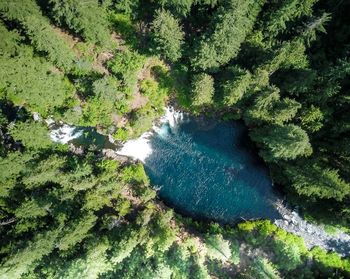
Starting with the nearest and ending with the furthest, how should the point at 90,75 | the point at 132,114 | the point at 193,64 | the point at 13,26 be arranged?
the point at 13,26 → the point at 193,64 → the point at 90,75 → the point at 132,114

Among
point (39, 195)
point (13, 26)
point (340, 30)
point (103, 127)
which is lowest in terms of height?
point (39, 195)

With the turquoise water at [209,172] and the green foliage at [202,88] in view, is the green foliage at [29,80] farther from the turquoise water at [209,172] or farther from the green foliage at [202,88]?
the green foliage at [202,88]

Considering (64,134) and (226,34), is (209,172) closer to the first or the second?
(226,34)

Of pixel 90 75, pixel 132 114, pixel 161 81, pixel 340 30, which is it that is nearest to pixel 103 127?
pixel 132 114

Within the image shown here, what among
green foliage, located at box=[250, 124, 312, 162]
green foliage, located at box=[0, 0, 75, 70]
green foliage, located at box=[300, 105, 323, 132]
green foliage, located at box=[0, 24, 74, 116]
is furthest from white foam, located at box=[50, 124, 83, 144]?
green foliage, located at box=[300, 105, 323, 132]

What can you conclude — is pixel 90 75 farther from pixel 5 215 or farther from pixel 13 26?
pixel 5 215

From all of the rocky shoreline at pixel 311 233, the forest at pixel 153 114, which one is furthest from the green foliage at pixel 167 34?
the rocky shoreline at pixel 311 233
